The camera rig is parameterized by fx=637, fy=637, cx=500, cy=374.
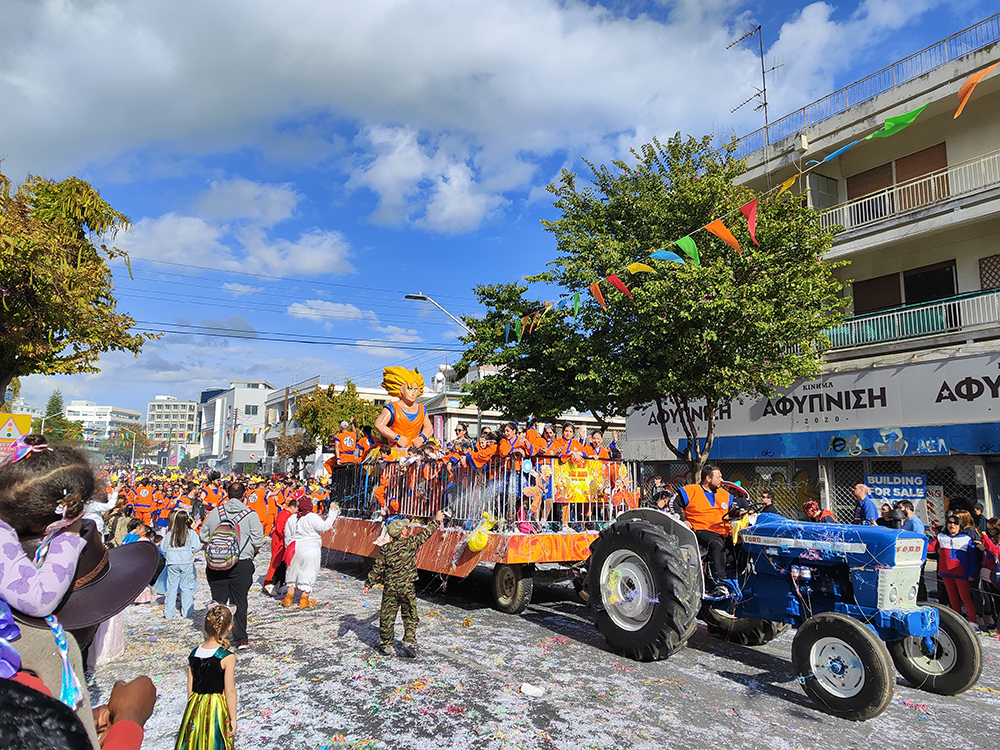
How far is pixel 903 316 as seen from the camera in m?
15.9

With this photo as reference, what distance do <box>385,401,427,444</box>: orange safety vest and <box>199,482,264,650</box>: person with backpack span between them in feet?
12.1

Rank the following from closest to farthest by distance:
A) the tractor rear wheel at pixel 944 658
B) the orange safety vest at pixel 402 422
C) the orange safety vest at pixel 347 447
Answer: the tractor rear wheel at pixel 944 658
the orange safety vest at pixel 402 422
the orange safety vest at pixel 347 447

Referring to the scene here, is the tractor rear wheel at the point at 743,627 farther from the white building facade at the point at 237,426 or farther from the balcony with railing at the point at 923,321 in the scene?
the white building facade at the point at 237,426

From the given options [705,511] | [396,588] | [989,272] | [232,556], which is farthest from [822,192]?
[232,556]

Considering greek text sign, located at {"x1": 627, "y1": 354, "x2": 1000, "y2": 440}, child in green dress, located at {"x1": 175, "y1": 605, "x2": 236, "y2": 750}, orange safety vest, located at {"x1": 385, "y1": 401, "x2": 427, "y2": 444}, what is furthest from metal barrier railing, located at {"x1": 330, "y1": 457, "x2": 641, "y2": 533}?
greek text sign, located at {"x1": 627, "y1": 354, "x2": 1000, "y2": 440}

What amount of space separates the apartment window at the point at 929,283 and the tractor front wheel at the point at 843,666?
1346cm

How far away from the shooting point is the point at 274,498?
547 inches

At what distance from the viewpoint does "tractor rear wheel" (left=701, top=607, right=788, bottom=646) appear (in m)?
6.45

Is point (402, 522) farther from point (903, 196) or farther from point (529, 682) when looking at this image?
point (903, 196)

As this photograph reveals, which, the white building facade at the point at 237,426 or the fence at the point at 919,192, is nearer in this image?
the fence at the point at 919,192

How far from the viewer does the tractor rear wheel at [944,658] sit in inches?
208

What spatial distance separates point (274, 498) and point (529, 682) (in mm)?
9805

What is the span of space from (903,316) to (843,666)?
1371 cm

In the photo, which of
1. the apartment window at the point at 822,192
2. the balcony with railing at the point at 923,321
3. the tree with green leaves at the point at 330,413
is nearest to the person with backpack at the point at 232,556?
the balcony with railing at the point at 923,321
